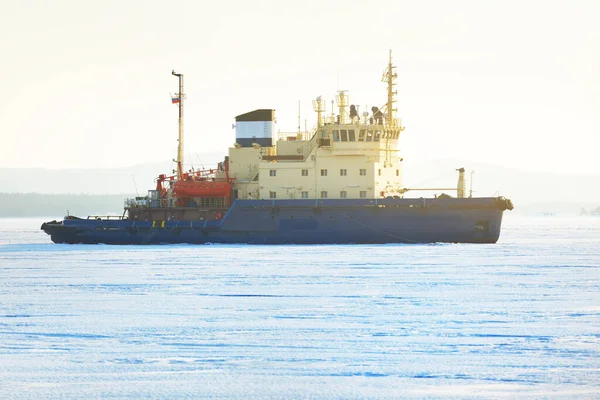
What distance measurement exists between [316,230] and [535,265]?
1225 centimetres

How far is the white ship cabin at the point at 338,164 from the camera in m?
42.0

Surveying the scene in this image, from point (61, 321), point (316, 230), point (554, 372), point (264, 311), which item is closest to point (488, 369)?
point (554, 372)

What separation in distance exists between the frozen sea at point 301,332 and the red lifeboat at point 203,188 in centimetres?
1338

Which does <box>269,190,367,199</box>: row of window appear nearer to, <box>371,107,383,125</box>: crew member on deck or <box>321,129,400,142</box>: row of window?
<box>321,129,400,142</box>: row of window

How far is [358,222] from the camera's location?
40.7 metres

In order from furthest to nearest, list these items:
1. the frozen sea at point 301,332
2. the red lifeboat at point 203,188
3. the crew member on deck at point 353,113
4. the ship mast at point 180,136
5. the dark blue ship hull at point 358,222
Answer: the ship mast at point 180,136 < the red lifeboat at point 203,188 < the crew member on deck at point 353,113 < the dark blue ship hull at point 358,222 < the frozen sea at point 301,332

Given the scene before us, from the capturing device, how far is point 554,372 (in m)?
13.0

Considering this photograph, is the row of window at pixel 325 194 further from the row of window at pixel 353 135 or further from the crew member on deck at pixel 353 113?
the crew member on deck at pixel 353 113

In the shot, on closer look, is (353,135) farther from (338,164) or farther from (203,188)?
(203,188)

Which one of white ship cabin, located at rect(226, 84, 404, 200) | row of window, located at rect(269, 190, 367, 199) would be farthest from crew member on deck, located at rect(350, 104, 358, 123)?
row of window, located at rect(269, 190, 367, 199)

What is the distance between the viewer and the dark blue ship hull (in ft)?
133

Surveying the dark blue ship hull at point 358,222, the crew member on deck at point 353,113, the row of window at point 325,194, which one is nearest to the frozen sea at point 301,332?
the dark blue ship hull at point 358,222

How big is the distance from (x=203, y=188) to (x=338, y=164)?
21.3ft

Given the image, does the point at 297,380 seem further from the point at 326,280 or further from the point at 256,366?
the point at 326,280
